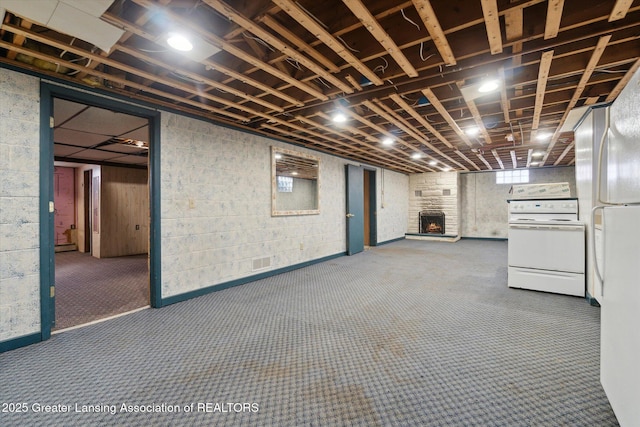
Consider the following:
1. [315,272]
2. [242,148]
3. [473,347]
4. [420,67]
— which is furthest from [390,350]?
[242,148]

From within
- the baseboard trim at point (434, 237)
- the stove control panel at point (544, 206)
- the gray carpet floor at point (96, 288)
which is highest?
the stove control panel at point (544, 206)

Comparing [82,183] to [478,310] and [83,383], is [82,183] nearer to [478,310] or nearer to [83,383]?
[83,383]

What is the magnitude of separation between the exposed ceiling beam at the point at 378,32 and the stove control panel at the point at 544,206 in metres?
2.97

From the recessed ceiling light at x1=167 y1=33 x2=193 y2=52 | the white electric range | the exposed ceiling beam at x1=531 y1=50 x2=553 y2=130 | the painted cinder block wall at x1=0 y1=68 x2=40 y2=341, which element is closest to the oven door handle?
the white electric range

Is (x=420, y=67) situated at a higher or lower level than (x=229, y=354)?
higher

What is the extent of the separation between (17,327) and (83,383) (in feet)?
3.66

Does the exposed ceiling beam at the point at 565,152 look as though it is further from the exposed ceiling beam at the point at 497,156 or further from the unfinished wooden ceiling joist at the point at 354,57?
the unfinished wooden ceiling joist at the point at 354,57

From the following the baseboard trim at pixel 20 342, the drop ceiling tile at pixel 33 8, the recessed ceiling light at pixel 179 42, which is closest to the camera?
the drop ceiling tile at pixel 33 8

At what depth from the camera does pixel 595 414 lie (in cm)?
161

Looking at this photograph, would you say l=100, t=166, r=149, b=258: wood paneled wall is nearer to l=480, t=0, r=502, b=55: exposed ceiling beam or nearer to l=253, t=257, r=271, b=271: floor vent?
l=253, t=257, r=271, b=271: floor vent

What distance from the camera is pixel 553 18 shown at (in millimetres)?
1876

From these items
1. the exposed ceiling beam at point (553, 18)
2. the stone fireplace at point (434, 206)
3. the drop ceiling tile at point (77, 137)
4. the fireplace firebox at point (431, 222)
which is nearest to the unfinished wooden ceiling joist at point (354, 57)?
Answer: the exposed ceiling beam at point (553, 18)

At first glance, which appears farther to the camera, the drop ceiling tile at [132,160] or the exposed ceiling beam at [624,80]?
the drop ceiling tile at [132,160]

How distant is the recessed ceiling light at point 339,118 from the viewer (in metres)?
3.75
